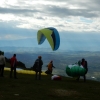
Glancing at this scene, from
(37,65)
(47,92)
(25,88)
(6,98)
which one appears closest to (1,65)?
(37,65)

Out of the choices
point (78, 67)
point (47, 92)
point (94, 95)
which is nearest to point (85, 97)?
point (94, 95)

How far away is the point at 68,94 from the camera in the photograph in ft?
70.6

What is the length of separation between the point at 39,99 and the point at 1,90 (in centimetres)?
409

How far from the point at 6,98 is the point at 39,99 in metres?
2.22

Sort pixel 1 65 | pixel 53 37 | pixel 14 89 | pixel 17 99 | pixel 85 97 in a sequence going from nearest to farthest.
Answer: pixel 17 99 < pixel 85 97 < pixel 14 89 < pixel 1 65 < pixel 53 37

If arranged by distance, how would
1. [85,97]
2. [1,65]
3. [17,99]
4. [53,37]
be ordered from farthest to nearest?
[53,37], [1,65], [85,97], [17,99]

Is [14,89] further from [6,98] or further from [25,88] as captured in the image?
[6,98]

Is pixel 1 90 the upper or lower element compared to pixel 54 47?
lower

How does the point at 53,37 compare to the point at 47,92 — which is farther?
the point at 53,37

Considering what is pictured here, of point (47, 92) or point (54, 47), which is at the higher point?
point (54, 47)

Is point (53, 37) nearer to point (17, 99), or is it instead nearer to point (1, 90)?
point (1, 90)

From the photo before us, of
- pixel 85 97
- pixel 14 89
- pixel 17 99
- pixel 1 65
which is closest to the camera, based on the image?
pixel 17 99

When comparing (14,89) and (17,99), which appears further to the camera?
(14,89)

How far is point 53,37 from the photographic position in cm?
3456
